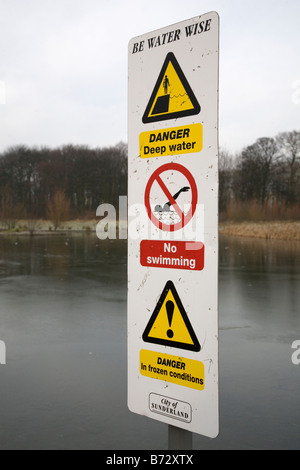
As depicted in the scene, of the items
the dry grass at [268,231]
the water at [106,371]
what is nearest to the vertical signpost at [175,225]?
the water at [106,371]

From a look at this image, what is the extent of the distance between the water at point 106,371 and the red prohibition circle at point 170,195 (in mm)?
2490

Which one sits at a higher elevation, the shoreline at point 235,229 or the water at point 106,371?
the shoreline at point 235,229

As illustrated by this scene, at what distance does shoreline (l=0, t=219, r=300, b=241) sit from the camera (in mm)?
Result: 33469

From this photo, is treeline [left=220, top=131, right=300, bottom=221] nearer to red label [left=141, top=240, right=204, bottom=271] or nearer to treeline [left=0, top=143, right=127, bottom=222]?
treeline [left=0, top=143, right=127, bottom=222]

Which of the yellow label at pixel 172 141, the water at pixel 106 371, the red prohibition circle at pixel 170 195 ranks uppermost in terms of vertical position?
the yellow label at pixel 172 141

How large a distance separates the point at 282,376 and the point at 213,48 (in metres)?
4.46

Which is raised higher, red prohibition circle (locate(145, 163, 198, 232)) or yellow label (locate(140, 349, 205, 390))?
red prohibition circle (locate(145, 163, 198, 232))

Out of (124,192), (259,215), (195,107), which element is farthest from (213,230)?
(124,192)

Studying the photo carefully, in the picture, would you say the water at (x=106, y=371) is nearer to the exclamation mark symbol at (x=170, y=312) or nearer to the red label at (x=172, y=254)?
the exclamation mark symbol at (x=170, y=312)

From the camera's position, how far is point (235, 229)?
137 feet

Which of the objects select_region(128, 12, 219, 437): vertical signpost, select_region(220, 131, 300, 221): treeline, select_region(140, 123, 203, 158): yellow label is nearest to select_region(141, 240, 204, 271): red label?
select_region(128, 12, 219, 437): vertical signpost

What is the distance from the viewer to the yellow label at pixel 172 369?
6.51 feet

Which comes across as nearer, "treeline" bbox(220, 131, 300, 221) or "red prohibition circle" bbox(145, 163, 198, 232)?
"red prohibition circle" bbox(145, 163, 198, 232)
